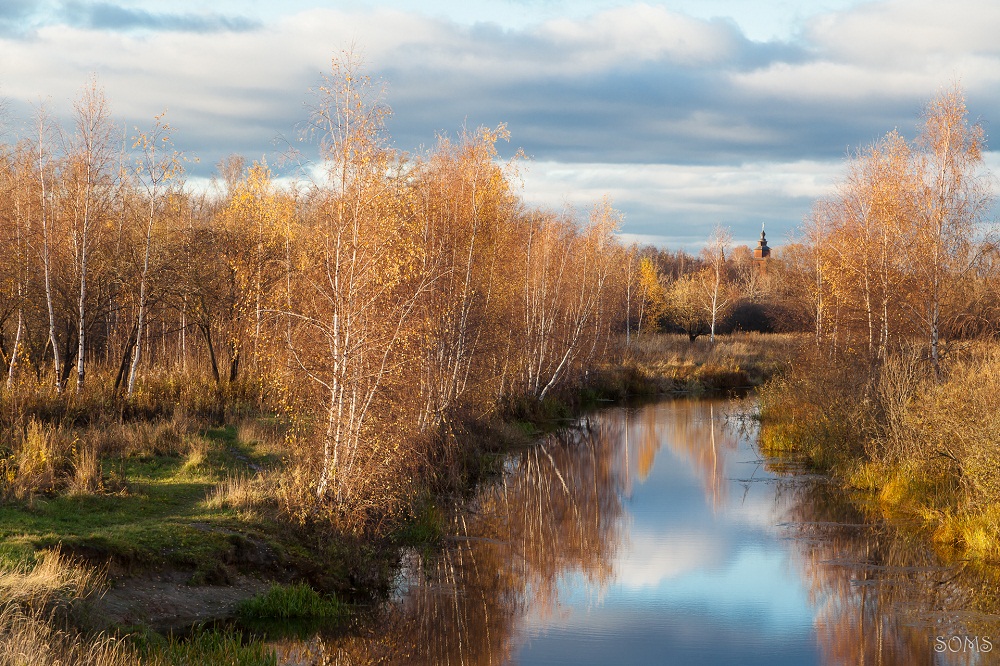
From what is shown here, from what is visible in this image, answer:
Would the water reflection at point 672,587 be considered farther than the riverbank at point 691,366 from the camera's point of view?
No

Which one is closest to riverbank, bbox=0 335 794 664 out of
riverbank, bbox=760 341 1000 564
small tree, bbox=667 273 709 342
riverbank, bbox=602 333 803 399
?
riverbank, bbox=760 341 1000 564

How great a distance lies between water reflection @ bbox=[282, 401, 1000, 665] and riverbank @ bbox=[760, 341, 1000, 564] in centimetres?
66

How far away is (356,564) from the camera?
12211 millimetres

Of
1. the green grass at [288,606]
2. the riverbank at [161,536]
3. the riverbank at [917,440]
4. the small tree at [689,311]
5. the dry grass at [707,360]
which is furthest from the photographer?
the small tree at [689,311]

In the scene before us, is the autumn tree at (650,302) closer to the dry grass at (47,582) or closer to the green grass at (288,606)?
the green grass at (288,606)

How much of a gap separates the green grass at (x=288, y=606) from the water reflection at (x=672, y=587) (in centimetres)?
49

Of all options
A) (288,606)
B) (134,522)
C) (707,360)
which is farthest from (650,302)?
(288,606)

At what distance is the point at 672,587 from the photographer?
45.8ft

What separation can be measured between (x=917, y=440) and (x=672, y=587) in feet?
20.0

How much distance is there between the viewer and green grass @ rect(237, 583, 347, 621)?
422 inches

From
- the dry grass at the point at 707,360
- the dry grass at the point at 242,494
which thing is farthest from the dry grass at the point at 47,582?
the dry grass at the point at 707,360

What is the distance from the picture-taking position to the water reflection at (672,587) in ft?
36.2

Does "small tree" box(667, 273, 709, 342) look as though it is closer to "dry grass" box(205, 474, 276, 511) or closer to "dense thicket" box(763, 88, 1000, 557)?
"dense thicket" box(763, 88, 1000, 557)

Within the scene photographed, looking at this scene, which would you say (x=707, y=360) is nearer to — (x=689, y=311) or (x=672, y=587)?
(x=689, y=311)
